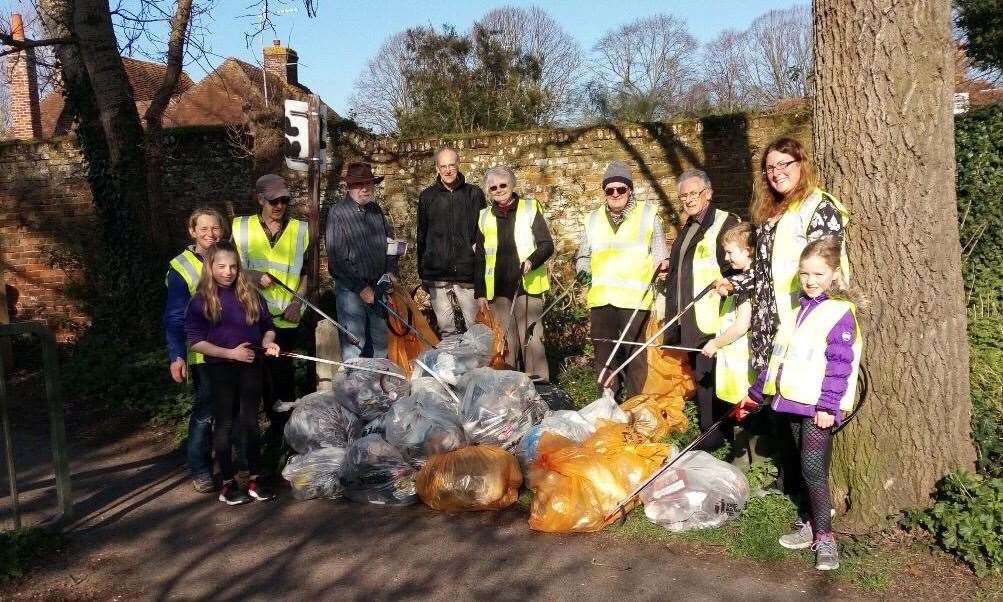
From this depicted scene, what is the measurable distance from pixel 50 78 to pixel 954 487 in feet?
32.9

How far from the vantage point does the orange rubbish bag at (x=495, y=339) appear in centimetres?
602

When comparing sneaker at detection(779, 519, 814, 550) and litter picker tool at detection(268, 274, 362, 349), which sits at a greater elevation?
litter picker tool at detection(268, 274, 362, 349)

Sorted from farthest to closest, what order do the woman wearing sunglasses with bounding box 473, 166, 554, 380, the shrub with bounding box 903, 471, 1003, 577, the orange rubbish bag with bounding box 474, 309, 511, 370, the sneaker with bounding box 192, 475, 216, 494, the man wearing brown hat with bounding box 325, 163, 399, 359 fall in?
the man wearing brown hat with bounding box 325, 163, 399, 359, the woman wearing sunglasses with bounding box 473, 166, 554, 380, the orange rubbish bag with bounding box 474, 309, 511, 370, the sneaker with bounding box 192, 475, 216, 494, the shrub with bounding box 903, 471, 1003, 577

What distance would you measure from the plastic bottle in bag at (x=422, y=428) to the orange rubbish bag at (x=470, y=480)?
0.46ft

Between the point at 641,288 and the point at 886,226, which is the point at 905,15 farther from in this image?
the point at 641,288

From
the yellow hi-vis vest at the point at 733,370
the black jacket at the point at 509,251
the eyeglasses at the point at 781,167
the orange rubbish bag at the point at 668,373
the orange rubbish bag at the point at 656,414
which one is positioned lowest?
the orange rubbish bag at the point at 656,414

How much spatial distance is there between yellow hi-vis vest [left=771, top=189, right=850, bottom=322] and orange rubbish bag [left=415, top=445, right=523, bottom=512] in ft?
5.49

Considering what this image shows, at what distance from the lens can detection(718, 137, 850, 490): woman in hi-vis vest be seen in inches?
159

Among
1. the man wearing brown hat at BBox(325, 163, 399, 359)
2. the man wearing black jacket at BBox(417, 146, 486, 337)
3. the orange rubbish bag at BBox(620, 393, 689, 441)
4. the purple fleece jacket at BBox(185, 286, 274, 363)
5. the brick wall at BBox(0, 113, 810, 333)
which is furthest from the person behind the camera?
the brick wall at BBox(0, 113, 810, 333)

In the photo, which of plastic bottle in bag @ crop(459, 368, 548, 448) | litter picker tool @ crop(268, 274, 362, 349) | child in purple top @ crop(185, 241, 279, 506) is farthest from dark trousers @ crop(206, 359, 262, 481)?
plastic bottle in bag @ crop(459, 368, 548, 448)

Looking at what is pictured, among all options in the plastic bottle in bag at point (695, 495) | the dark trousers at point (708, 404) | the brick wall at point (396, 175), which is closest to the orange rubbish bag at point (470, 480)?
the plastic bottle in bag at point (695, 495)

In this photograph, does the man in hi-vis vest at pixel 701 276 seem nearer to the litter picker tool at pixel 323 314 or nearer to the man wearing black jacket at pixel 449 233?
the man wearing black jacket at pixel 449 233

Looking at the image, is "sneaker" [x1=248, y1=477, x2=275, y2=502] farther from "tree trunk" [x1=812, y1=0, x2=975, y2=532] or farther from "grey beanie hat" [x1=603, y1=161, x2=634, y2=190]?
"tree trunk" [x1=812, y1=0, x2=975, y2=532]

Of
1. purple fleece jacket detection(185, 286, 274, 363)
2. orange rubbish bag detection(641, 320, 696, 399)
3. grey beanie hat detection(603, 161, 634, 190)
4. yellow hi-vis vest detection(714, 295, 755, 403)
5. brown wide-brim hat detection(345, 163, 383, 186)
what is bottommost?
orange rubbish bag detection(641, 320, 696, 399)
